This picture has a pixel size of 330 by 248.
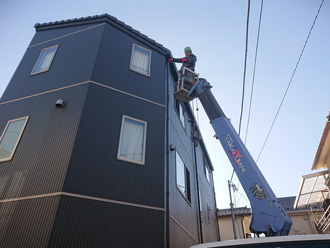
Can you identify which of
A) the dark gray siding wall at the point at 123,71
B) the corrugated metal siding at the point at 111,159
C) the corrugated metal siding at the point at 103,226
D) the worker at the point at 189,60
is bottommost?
the corrugated metal siding at the point at 103,226

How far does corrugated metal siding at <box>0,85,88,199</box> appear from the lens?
5926mm

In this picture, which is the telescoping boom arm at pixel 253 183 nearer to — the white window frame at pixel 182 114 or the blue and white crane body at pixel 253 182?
the blue and white crane body at pixel 253 182

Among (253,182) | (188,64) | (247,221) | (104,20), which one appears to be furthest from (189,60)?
(247,221)

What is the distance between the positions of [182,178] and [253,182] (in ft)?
14.2

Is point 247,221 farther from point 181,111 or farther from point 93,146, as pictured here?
point 93,146

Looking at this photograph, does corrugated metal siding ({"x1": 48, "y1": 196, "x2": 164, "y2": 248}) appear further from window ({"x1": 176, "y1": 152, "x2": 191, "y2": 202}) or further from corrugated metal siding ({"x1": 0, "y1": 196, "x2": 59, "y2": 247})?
window ({"x1": 176, "y1": 152, "x2": 191, "y2": 202})

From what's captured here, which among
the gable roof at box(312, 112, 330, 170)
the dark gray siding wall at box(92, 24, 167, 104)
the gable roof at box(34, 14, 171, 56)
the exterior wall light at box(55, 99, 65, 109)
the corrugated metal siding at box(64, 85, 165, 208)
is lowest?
the corrugated metal siding at box(64, 85, 165, 208)

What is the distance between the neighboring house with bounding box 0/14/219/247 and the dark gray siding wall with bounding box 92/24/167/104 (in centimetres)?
5

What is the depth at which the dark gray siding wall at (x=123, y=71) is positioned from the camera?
8.30 metres

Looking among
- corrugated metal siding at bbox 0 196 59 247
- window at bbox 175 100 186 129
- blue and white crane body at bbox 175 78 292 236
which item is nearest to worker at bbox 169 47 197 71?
window at bbox 175 100 186 129

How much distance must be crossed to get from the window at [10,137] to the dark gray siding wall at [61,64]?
123 cm

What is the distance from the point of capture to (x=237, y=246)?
330 cm

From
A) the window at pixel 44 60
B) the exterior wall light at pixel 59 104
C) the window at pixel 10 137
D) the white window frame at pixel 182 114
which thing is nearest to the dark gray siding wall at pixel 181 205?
the white window frame at pixel 182 114

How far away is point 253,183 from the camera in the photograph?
568 centimetres
